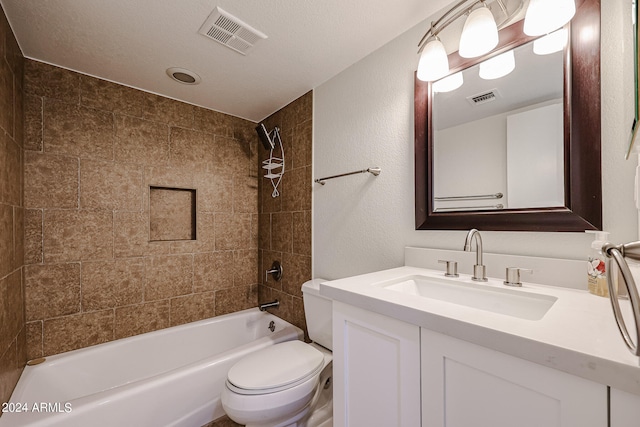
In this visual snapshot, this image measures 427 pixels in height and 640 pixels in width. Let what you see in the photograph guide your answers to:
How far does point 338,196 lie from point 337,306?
954mm

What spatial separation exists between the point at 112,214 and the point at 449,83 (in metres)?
2.25

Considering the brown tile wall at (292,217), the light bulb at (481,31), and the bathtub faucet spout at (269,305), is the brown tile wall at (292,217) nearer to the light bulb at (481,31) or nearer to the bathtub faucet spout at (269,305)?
the bathtub faucet spout at (269,305)

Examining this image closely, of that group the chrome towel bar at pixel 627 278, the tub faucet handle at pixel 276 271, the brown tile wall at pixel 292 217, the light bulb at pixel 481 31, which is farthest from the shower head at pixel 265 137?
the chrome towel bar at pixel 627 278

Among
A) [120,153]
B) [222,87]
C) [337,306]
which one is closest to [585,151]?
[337,306]

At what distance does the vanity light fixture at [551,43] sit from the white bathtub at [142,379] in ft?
6.48

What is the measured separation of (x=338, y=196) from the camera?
70.9 inches

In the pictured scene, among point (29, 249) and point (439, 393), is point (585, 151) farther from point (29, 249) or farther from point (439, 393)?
point (29, 249)

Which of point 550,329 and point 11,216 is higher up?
point 11,216

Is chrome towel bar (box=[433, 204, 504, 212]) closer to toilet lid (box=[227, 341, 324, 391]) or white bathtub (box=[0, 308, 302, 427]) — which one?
toilet lid (box=[227, 341, 324, 391])

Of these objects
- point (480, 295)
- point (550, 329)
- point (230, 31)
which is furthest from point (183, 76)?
point (550, 329)

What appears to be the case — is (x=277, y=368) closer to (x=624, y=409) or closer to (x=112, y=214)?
(x=624, y=409)

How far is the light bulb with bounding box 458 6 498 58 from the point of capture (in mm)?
984

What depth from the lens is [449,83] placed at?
4.16ft

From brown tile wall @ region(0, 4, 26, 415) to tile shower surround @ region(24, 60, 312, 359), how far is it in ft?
0.39
